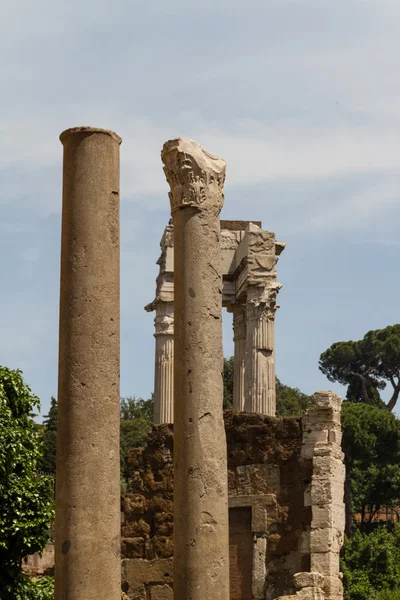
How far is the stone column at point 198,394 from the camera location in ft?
42.4

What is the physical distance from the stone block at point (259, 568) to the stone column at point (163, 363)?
474 inches

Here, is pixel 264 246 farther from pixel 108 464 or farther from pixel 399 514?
pixel 399 514

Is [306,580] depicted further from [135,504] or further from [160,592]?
[135,504]

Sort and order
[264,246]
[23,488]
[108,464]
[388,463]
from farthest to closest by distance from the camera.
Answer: [388,463] < [264,246] < [23,488] < [108,464]

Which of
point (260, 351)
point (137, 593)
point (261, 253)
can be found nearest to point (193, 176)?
point (137, 593)

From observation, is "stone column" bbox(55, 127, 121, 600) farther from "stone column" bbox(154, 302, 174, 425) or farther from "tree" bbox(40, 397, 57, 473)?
"tree" bbox(40, 397, 57, 473)

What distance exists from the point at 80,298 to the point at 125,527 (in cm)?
997

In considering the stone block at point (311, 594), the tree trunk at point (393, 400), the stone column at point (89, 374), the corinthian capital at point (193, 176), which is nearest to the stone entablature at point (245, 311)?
the stone block at point (311, 594)

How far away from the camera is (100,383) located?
38.2 ft

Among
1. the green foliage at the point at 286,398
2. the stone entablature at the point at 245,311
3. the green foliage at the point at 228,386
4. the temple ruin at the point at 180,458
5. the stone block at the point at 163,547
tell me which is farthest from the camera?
the green foliage at the point at 286,398

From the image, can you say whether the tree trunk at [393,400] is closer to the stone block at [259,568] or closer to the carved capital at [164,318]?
the carved capital at [164,318]

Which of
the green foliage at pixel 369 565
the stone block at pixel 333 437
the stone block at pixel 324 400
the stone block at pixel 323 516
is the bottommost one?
the green foliage at pixel 369 565

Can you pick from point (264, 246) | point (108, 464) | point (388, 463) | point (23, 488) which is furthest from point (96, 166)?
point (388, 463)

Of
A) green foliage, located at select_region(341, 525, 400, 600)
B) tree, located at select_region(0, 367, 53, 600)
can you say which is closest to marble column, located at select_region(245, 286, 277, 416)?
tree, located at select_region(0, 367, 53, 600)
